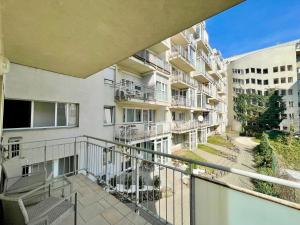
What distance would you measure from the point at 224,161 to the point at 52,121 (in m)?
15.4

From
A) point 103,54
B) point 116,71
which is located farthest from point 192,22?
point 116,71

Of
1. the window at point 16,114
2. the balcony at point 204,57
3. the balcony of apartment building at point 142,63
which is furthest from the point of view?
the balcony at point 204,57

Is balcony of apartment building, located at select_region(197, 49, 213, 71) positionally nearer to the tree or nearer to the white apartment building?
the white apartment building

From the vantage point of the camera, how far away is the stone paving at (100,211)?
313 cm

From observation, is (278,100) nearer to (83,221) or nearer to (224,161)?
(224,161)

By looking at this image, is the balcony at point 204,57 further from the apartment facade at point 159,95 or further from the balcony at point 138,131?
the balcony at point 138,131

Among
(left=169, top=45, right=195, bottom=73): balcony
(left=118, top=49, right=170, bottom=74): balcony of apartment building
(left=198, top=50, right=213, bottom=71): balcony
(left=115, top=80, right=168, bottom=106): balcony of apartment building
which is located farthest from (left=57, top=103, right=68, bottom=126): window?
(left=198, top=50, right=213, bottom=71): balcony

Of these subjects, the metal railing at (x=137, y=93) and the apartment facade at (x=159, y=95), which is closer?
the metal railing at (x=137, y=93)

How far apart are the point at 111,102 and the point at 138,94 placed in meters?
2.44

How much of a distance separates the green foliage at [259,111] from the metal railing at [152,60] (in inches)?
1068

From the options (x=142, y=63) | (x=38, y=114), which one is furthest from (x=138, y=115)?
(x=38, y=114)

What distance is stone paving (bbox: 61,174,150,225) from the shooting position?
313 cm

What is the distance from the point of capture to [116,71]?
36.3 feet

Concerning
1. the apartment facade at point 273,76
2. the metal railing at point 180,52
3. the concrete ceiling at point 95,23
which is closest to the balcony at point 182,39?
the metal railing at point 180,52
